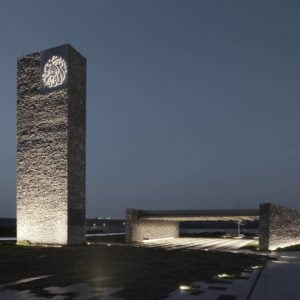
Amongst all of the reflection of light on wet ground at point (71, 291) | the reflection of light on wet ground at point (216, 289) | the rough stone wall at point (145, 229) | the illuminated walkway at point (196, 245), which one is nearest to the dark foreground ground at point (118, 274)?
the reflection of light on wet ground at point (71, 291)

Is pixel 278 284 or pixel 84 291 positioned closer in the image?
pixel 84 291

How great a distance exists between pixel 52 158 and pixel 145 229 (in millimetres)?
12814

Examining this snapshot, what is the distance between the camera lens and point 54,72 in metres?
29.4

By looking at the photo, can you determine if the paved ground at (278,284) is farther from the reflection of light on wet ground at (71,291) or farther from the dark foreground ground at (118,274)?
the reflection of light on wet ground at (71,291)

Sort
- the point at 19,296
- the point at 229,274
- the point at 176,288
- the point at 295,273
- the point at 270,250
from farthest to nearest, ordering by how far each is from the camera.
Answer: the point at 270,250, the point at 295,273, the point at 229,274, the point at 176,288, the point at 19,296

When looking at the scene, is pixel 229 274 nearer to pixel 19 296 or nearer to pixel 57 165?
pixel 19 296

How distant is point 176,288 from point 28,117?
22677mm

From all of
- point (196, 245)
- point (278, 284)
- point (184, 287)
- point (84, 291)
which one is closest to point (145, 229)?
point (196, 245)

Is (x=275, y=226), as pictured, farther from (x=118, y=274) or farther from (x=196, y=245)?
(x=118, y=274)

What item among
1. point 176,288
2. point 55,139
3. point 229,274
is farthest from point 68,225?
point 176,288

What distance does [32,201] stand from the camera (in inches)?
1149

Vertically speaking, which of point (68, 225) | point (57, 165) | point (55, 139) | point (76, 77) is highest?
point (76, 77)

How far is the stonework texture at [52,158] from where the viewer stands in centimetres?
2808

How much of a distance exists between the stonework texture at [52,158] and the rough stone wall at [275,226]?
1249cm
